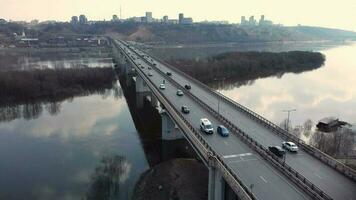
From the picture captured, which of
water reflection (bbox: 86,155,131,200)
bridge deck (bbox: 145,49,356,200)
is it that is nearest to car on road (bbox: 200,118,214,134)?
bridge deck (bbox: 145,49,356,200)

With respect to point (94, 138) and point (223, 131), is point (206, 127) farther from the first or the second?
point (94, 138)

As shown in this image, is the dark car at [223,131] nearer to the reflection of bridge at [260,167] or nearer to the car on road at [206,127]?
the reflection of bridge at [260,167]

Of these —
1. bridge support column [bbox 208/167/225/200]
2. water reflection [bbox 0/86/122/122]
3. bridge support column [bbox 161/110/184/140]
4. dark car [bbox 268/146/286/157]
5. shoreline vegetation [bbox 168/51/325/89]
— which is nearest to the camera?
bridge support column [bbox 208/167/225/200]

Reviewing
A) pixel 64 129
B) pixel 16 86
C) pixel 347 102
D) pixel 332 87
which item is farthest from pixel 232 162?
pixel 332 87

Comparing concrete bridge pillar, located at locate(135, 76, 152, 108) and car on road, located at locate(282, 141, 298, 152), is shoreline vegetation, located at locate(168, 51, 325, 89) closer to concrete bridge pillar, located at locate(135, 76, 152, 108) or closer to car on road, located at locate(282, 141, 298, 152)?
concrete bridge pillar, located at locate(135, 76, 152, 108)


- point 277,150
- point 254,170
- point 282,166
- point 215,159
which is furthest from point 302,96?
point 215,159

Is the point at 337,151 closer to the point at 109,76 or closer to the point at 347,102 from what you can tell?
the point at 347,102
